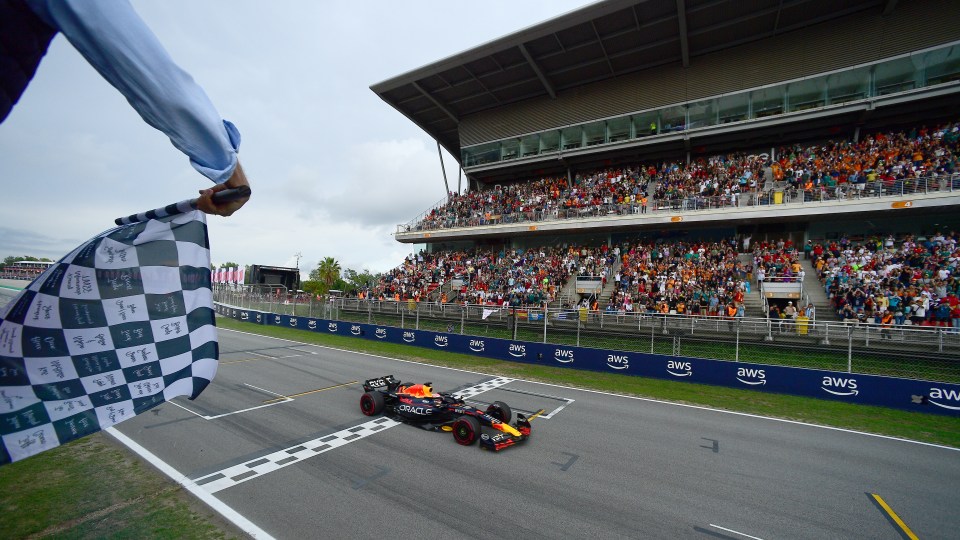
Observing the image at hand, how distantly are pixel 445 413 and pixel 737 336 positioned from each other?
35.1ft

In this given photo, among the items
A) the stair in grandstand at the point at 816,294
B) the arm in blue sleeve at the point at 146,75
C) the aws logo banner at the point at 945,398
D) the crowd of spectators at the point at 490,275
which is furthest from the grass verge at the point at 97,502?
the stair in grandstand at the point at 816,294

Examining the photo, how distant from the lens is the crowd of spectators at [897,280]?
49.3 ft

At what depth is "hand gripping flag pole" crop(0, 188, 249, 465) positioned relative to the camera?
2049 millimetres

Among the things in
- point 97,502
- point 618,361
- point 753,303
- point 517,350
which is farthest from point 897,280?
point 97,502

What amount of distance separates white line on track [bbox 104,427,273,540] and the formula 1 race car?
385cm

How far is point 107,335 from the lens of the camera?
2.29 m

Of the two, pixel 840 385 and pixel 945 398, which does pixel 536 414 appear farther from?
pixel 945 398

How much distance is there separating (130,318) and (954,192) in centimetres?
2596

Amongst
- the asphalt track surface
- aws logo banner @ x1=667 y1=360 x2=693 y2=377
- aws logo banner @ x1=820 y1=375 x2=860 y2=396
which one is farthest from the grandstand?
the asphalt track surface

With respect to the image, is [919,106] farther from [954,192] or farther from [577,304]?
[577,304]

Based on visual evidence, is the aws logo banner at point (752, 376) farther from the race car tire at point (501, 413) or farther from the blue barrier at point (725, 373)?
the race car tire at point (501, 413)

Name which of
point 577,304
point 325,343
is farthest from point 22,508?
point 577,304

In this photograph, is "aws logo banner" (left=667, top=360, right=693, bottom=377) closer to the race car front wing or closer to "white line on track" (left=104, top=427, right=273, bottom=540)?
the race car front wing

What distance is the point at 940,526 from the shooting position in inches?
233
